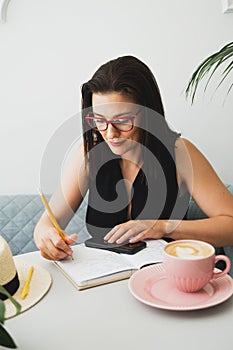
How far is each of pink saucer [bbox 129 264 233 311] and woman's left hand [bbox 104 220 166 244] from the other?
0.16 metres

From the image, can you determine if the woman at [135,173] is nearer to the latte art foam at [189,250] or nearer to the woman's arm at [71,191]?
the woman's arm at [71,191]

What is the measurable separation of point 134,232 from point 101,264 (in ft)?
0.47

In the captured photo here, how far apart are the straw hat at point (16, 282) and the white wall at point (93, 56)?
3.28 feet

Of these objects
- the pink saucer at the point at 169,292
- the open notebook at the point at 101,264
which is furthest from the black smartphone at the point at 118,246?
the pink saucer at the point at 169,292

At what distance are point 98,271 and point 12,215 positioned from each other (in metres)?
0.86

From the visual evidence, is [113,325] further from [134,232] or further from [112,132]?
[112,132]

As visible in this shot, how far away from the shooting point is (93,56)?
194 cm

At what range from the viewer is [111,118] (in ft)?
4.39

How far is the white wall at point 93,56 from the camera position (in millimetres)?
1883

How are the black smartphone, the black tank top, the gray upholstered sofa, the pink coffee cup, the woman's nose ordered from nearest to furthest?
the pink coffee cup → the black smartphone → the woman's nose → the black tank top → the gray upholstered sofa

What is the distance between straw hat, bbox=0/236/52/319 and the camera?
3.22 ft

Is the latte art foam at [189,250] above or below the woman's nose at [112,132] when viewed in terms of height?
below

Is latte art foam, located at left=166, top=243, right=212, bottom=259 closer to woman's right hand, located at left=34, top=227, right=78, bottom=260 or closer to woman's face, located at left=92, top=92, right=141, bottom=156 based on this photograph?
woman's right hand, located at left=34, top=227, right=78, bottom=260

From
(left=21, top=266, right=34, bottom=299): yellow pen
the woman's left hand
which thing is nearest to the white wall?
the woman's left hand
